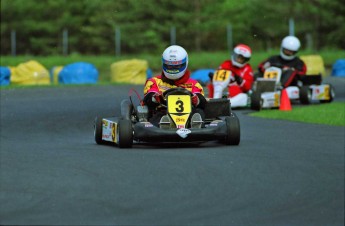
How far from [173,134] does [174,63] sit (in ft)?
3.89

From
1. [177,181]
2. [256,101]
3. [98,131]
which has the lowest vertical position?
[177,181]

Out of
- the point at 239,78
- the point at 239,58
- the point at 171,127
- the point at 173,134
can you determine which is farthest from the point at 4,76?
the point at 173,134

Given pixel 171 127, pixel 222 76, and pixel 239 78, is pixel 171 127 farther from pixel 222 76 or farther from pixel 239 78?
pixel 239 78

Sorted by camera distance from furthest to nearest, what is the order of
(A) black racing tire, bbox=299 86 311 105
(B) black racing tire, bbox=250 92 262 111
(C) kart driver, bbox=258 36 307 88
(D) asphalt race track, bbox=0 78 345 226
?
(C) kart driver, bbox=258 36 307 88 → (A) black racing tire, bbox=299 86 311 105 → (B) black racing tire, bbox=250 92 262 111 → (D) asphalt race track, bbox=0 78 345 226

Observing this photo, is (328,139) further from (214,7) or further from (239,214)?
(214,7)

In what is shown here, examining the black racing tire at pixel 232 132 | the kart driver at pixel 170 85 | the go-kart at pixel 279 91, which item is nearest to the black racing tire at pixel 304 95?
the go-kart at pixel 279 91

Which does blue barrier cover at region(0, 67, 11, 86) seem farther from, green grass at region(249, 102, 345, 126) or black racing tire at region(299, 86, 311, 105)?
green grass at region(249, 102, 345, 126)

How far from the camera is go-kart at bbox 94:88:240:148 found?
10672 millimetres

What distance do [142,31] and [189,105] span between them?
33373mm

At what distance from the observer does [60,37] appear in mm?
47938

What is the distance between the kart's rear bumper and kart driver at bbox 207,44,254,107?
623 centimetres

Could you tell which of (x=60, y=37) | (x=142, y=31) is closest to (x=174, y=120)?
(x=142, y=31)

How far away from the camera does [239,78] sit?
56.2 ft

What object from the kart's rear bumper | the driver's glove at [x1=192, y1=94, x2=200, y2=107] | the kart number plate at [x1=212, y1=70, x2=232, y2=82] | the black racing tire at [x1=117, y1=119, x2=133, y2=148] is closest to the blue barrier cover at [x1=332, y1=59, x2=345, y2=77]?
the kart number plate at [x1=212, y1=70, x2=232, y2=82]
